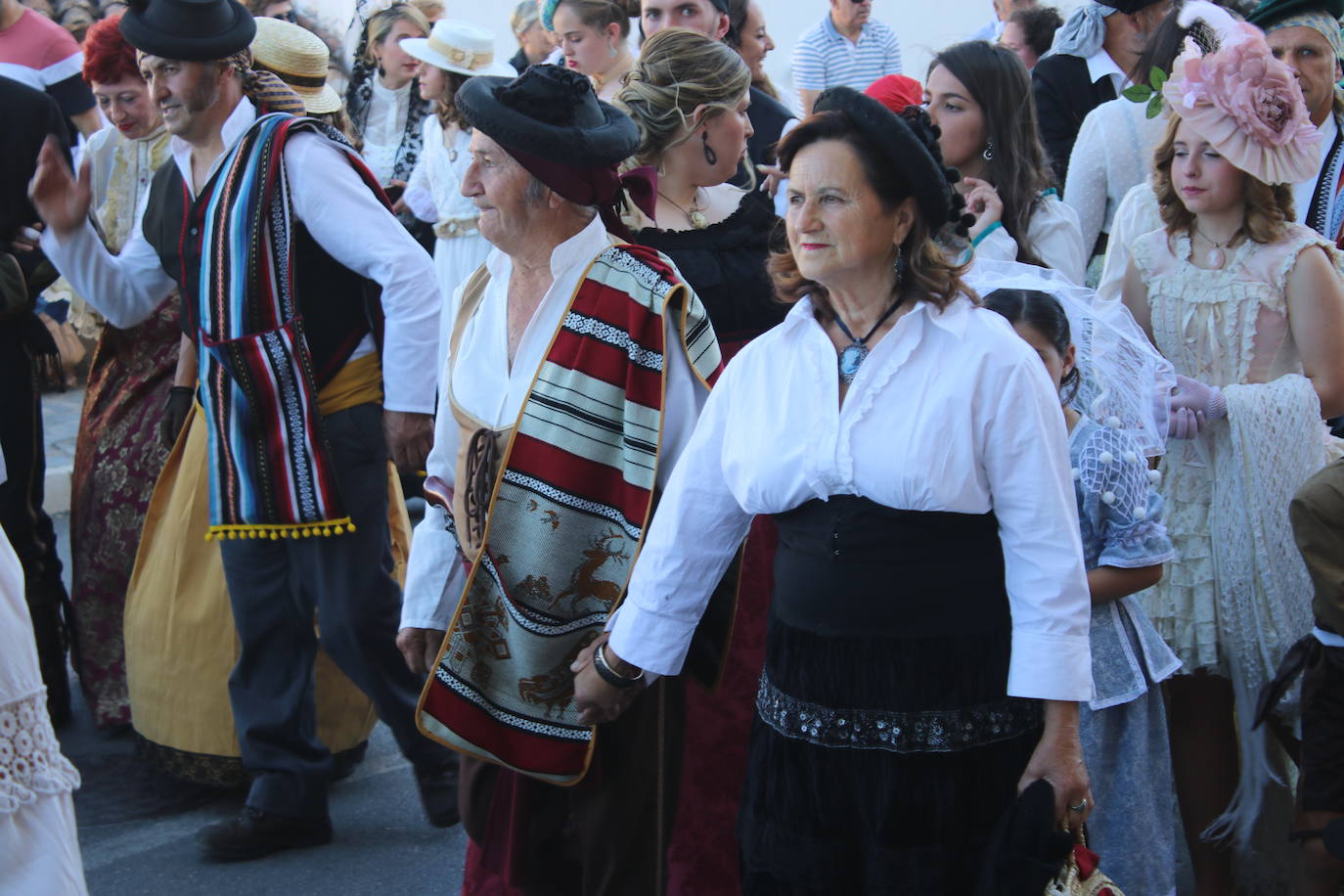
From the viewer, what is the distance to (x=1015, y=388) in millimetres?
2240

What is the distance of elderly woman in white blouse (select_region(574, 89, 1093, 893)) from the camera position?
2.24 metres

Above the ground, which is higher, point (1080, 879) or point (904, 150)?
point (904, 150)

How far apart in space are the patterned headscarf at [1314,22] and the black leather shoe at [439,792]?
3.15 meters

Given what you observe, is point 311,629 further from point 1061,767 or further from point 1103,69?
point 1103,69

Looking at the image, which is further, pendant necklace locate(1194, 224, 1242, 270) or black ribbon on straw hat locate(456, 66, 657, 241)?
pendant necklace locate(1194, 224, 1242, 270)

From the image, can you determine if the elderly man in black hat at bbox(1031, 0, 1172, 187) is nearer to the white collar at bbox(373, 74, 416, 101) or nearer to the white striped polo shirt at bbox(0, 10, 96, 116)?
the white collar at bbox(373, 74, 416, 101)

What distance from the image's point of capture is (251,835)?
12.9 ft

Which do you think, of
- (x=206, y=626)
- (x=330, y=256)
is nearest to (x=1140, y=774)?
(x=330, y=256)

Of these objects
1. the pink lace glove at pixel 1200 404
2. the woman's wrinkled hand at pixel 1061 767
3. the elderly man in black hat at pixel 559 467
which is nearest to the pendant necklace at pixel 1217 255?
the pink lace glove at pixel 1200 404

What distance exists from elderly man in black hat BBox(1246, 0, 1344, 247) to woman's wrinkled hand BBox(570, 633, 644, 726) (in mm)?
2632

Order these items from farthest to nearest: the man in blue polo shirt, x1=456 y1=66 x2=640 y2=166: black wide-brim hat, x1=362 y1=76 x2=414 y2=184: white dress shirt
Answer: the man in blue polo shirt
x1=362 y1=76 x2=414 y2=184: white dress shirt
x1=456 y1=66 x2=640 y2=166: black wide-brim hat

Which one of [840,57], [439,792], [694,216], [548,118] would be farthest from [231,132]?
[840,57]

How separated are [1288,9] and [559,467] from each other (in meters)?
2.73

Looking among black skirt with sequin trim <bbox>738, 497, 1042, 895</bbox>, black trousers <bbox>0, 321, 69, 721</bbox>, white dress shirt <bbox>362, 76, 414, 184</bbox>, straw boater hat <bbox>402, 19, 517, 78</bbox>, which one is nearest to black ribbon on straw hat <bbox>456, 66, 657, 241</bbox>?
black skirt with sequin trim <bbox>738, 497, 1042, 895</bbox>
